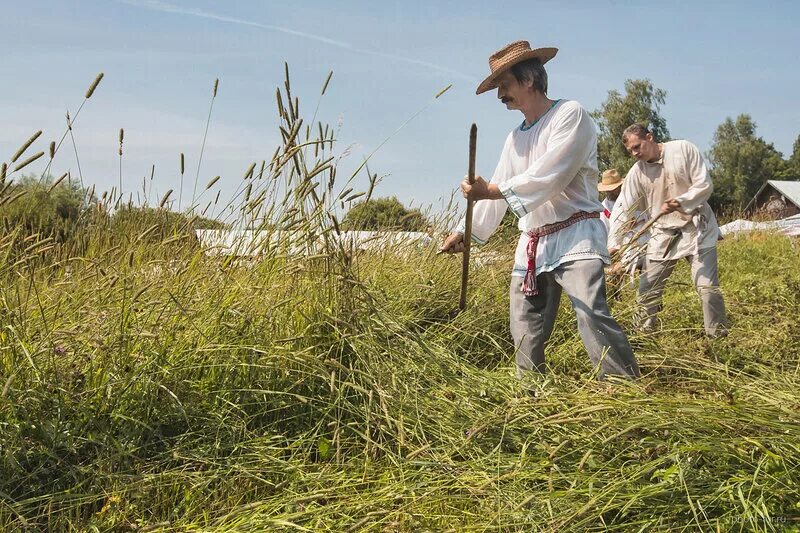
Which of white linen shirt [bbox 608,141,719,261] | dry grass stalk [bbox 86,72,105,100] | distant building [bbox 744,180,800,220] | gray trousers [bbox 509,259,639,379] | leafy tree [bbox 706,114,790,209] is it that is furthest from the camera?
leafy tree [bbox 706,114,790,209]

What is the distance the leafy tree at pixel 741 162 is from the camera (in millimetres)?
61875

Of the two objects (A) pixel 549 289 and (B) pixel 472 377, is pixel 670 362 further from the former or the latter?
(B) pixel 472 377

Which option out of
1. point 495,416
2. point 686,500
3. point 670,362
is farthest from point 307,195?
point 670,362

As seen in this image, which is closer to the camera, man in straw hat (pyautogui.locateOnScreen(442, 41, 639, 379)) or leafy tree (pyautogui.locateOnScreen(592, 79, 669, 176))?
man in straw hat (pyautogui.locateOnScreen(442, 41, 639, 379))

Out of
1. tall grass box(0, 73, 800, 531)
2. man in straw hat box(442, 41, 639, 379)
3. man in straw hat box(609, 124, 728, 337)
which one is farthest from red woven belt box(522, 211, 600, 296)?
man in straw hat box(609, 124, 728, 337)

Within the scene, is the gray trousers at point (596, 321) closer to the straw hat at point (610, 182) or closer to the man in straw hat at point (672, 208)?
the man in straw hat at point (672, 208)

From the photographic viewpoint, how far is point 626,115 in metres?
48.2

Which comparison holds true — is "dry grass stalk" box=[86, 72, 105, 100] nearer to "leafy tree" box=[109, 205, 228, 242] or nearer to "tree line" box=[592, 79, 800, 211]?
"leafy tree" box=[109, 205, 228, 242]

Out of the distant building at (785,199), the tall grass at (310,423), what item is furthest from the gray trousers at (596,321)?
the distant building at (785,199)

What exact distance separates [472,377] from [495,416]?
1.95ft

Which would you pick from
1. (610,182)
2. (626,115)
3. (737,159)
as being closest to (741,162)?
(737,159)

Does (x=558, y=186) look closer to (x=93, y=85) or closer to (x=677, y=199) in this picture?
(x=93, y=85)

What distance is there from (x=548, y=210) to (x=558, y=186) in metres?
0.16

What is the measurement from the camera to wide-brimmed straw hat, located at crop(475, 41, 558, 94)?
11.6 ft
